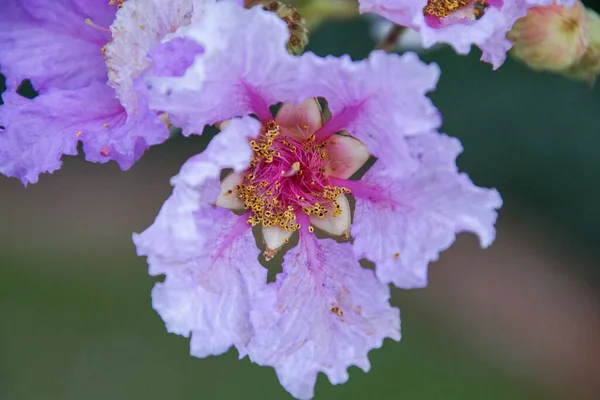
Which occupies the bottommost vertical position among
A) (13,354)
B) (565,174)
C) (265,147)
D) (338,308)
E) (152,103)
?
(13,354)

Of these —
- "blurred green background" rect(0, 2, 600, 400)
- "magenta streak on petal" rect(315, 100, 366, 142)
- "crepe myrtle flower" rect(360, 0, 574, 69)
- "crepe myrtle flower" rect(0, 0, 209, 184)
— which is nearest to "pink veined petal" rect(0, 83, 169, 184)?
"crepe myrtle flower" rect(0, 0, 209, 184)

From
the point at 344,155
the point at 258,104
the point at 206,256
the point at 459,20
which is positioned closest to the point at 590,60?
the point at 459,20

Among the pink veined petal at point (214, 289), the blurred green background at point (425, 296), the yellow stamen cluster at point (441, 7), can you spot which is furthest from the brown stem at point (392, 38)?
the blurred green background at point (425, 296)

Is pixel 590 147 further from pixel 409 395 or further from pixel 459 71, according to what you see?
pixel 409 395

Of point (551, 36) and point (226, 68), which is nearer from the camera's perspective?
point (226, 68)

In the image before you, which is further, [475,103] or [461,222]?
[475,103]

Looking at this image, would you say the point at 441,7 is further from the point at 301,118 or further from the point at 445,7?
the point at 301,118

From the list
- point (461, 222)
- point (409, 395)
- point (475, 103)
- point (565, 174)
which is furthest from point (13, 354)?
point (461, 222)
